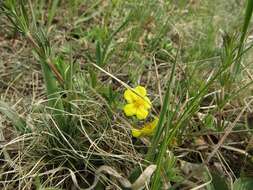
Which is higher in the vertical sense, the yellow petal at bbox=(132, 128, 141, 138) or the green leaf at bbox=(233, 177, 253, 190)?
the yellow petal at bbox=(132, 128, 141, 138)

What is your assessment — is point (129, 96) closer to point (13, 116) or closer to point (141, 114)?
point (141, 114)

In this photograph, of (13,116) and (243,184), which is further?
(13,116)

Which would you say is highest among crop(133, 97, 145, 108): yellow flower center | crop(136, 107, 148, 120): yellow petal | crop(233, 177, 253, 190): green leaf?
crop(133, 97, 145, 108): yellow flower center

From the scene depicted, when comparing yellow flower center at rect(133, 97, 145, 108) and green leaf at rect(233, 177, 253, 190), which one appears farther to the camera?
yellow flower center at rect(133, 97, 145, 108)

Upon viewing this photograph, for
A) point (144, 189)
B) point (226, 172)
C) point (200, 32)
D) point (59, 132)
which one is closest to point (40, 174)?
point (59, 132)

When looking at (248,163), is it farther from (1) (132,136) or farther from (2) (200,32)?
(2) (200,32)

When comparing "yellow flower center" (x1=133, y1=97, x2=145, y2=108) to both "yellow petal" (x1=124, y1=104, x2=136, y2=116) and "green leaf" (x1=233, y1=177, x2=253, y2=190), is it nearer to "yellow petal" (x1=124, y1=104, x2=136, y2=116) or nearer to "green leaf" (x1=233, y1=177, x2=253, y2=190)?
"yellow petal" (x1=124, y1=104, x2=136, y2=116)

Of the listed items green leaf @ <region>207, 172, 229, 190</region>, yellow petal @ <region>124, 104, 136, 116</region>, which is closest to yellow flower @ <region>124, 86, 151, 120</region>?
yellow petal @ <region>124, 104, 136, 116</region>

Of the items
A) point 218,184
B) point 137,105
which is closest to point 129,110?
point 137,105

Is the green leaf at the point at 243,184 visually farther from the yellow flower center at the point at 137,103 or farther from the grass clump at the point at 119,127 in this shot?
the yellow flower center at the point at 137,103
